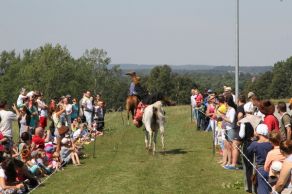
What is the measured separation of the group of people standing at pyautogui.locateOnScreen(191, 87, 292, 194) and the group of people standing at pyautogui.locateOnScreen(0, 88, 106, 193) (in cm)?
488

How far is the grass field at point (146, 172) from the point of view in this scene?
45.8 ft

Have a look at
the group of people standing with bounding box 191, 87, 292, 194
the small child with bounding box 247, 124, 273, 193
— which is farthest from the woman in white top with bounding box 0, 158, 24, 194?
the small child with bounding box 247, 124, 273, 193

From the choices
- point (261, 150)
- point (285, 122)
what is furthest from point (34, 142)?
point (261, 150)

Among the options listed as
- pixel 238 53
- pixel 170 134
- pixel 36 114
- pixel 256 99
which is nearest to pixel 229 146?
pixel 256 99

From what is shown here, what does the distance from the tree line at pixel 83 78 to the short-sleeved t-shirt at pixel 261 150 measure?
3266 inches

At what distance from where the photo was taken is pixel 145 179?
15016 mm

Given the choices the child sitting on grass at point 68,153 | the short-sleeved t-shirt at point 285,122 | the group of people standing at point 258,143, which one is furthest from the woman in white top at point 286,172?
the child sitting on grass at point 68,153

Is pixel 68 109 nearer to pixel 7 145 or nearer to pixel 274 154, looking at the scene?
pixel 7 145

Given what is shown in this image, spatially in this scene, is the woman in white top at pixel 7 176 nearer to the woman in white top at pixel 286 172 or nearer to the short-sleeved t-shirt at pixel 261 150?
the short-sleeved t-shirt at pixel 261 150

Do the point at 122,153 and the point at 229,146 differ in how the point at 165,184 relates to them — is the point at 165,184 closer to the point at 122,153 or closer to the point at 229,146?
the point at 229,146

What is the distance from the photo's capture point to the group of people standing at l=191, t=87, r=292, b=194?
882 centimetres

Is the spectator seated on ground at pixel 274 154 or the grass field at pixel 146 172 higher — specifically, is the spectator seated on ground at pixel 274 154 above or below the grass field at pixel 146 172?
above

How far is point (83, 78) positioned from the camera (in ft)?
379

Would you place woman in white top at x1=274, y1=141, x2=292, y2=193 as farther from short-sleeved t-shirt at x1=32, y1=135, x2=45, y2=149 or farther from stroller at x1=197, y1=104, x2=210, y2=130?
stroller at x1=197, y1=104, x2=210, y2=130
